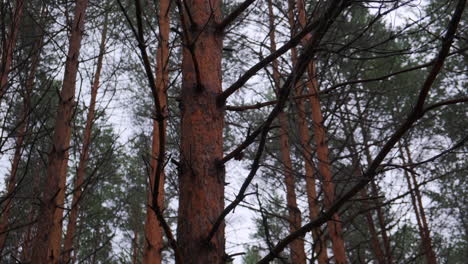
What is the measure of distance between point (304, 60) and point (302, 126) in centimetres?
519

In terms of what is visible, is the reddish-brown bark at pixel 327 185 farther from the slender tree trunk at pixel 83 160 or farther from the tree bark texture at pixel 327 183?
the slender tree trunk at pixel 83 160

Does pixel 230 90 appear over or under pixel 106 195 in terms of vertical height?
under

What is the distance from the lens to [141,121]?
462 inches

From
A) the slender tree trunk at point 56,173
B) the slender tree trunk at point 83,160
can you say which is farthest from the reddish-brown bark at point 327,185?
the slender tree trunk at point 83,160

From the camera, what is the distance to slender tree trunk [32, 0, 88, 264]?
2.93m

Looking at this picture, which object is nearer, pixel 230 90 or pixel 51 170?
pixel 230 90

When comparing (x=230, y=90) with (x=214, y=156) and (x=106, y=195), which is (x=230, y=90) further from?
(x=106, y=195)

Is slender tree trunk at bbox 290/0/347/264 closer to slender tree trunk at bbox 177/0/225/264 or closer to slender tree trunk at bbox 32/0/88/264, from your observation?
slender tree trunk at bbox 177/0/225/264

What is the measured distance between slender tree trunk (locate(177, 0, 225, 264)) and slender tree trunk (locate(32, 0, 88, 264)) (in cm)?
171

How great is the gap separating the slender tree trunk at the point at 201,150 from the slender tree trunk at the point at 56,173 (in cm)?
171

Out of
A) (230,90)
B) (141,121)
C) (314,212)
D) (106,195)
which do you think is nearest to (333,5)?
(230,90)

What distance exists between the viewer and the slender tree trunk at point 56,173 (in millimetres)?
2932

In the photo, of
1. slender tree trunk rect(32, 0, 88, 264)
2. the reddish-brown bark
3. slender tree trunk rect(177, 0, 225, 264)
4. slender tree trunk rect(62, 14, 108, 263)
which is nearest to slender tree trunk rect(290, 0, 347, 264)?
the reddish-brown bark

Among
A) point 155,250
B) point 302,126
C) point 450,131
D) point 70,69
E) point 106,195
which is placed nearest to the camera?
point 70,69
